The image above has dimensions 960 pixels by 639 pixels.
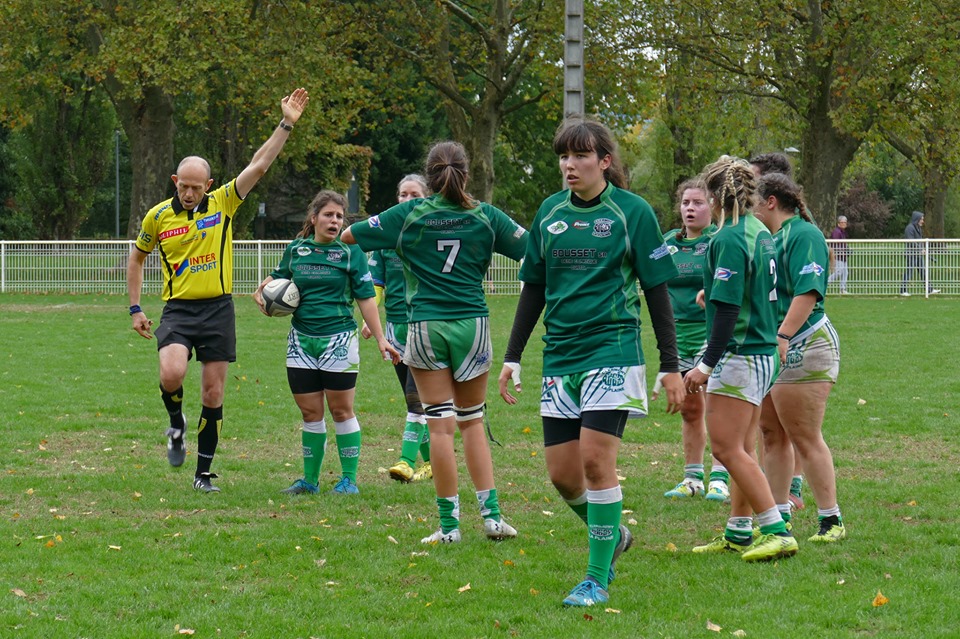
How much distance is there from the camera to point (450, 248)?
659 centimetres

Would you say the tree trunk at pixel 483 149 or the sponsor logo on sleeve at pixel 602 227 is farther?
the tree trunk at pixel 483 149

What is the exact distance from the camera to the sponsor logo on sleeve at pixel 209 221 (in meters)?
8.09

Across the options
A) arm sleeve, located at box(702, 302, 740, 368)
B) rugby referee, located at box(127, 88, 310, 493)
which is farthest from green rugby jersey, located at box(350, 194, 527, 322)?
rugby referee, located at box(127, 88, 310, 493)

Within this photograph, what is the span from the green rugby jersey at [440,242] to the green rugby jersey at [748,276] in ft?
3.64

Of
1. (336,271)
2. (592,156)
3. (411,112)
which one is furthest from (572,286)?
(411,112)

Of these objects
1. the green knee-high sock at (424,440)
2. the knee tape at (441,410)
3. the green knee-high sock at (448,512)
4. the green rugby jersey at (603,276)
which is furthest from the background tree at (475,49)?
the green rugby jersey at (603,276)

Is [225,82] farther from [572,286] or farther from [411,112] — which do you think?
[572,286]

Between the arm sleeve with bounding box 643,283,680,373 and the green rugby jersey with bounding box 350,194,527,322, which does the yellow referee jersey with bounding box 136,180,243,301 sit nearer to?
the green rugby jersey with bounding box 350,194,527,322

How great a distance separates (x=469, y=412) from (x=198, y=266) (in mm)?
2437

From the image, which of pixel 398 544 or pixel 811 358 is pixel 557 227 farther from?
pixel 398 544

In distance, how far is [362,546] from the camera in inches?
259

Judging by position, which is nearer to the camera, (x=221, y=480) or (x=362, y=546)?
(x=362, y=546)

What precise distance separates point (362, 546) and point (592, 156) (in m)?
2.53

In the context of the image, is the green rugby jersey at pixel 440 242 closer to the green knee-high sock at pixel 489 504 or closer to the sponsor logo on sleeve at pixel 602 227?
the green knee-high sock at pixel 489 504
